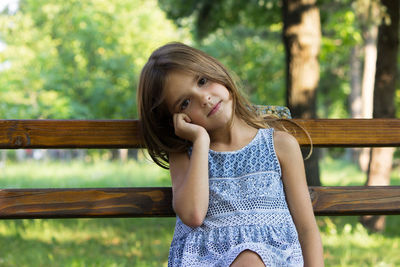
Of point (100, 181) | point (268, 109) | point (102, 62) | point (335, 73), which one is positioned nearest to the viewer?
point (268, 109)

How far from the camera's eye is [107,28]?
2261cm

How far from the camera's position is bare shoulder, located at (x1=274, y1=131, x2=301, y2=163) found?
2.26 meters

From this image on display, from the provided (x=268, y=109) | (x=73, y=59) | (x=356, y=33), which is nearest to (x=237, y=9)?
(x=356, y=33)

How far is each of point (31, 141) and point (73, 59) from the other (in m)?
21.1

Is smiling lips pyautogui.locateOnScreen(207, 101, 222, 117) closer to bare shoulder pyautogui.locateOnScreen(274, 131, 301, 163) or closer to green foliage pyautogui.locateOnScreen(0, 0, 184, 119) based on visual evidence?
bare shoulder pyautogui.locateOnScreen(274, 131, 301, 163)

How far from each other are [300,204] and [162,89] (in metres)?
0.74

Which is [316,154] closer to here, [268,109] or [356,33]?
[268,109]

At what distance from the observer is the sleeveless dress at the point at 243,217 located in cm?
210

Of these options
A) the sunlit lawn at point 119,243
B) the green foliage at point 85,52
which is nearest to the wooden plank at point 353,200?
the sunlit lawn at point 119,243

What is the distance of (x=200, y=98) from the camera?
7.11ft

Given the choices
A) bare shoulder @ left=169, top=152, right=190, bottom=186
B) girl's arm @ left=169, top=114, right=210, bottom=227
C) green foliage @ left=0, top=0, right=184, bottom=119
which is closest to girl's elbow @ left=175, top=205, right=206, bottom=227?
girl's arm @ left=169, top=114, right=210, bottom=227

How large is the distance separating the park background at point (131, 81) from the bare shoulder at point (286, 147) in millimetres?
289

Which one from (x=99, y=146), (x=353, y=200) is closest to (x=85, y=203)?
(x=99, y=146)

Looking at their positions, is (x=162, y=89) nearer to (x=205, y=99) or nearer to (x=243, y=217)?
(x=205, y=99)
